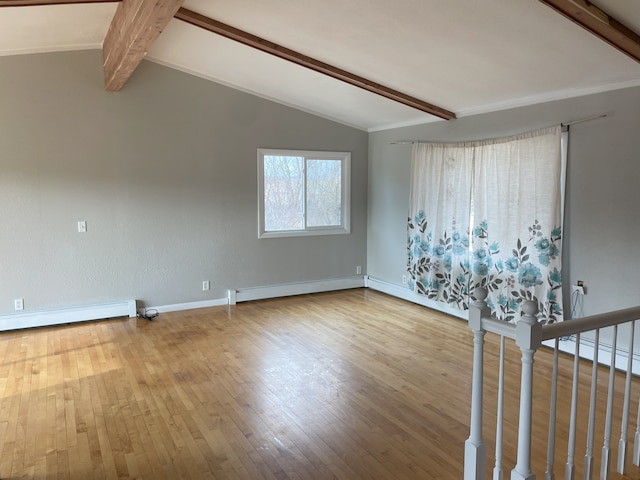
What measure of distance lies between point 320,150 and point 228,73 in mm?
1643

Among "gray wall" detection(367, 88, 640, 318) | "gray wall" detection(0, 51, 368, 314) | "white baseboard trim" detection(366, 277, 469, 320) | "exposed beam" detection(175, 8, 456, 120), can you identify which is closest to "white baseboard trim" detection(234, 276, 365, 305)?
"gray wall" detection(0, 51, 368, 314)

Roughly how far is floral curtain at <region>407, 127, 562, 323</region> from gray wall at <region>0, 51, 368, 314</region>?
1.68 m

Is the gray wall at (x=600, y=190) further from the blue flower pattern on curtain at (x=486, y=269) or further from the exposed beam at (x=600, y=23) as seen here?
the exposed beam at (x=600, y=23)

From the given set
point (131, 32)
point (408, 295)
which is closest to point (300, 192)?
point (408, 295)

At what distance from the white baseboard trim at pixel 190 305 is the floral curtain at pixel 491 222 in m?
2.45

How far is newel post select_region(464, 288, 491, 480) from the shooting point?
203cm

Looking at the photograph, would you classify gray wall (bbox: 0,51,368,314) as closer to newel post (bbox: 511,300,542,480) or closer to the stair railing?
the stair railing

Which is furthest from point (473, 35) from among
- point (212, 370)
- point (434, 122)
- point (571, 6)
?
point (212, 370)

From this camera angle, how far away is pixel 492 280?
4.85 meters

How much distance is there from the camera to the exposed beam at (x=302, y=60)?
3.88 meters

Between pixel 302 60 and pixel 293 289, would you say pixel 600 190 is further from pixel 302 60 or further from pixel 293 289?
pixel 293 289

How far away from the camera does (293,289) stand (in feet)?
21.4

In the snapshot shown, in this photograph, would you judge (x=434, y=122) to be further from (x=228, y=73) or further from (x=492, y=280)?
(x=228, y=73)

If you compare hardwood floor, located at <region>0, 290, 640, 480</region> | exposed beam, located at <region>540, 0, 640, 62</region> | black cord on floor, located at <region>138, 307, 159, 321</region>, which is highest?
exposed beam, located at <region>540, 0, 640, 62</region>
